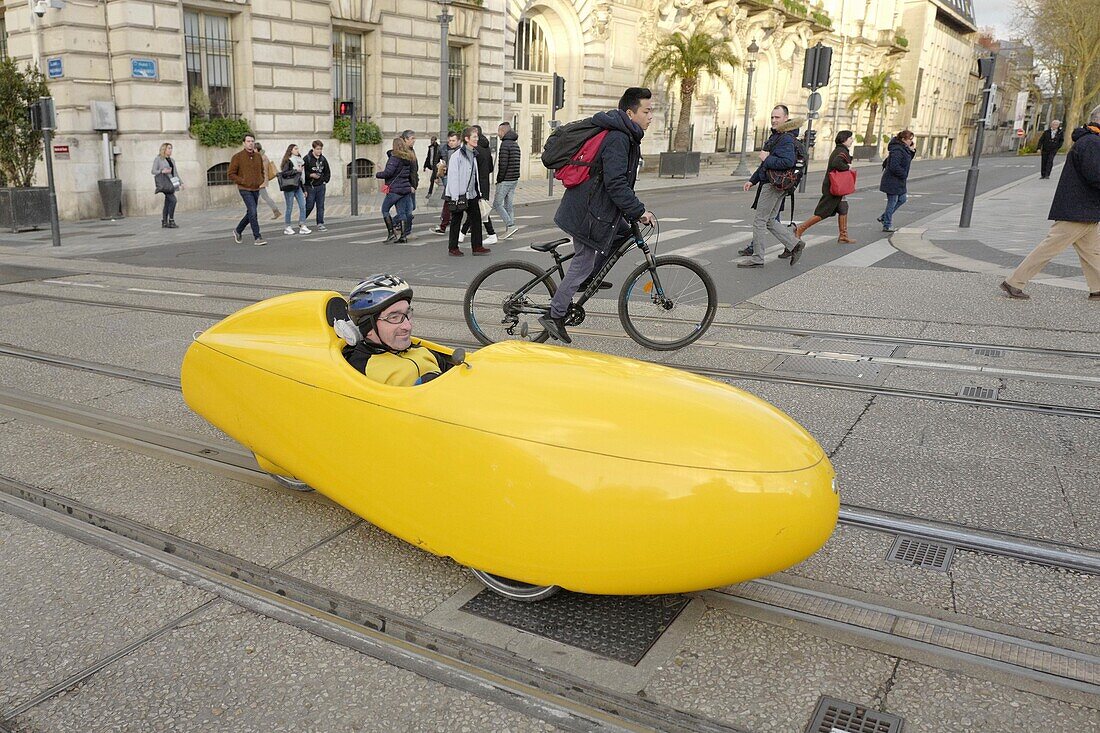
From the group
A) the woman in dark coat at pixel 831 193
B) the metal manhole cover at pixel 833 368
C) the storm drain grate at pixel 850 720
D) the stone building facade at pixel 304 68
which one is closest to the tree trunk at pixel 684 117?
the stone building facade at pixel 304 68

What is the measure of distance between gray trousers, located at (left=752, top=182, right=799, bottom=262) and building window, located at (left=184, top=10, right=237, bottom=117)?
50.9 ft

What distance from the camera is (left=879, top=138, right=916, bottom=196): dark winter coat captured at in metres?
14.1

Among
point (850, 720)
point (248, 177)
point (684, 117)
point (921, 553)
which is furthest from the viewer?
point (684, 117)

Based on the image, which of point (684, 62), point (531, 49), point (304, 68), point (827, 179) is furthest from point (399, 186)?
point (684, 62)

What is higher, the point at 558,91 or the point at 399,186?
the point at 558,91

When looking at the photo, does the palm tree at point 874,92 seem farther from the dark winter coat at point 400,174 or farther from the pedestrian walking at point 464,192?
the pedestrian walking at point 464,192

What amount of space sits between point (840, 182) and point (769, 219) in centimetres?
271

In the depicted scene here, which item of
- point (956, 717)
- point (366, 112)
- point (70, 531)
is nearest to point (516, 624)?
point (956, 717)

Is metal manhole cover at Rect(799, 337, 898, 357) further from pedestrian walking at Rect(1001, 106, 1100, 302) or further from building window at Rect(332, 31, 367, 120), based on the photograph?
building window at Rect(332, 31, 367, 120)

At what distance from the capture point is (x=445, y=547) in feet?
10.4

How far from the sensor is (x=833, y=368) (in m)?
6.37

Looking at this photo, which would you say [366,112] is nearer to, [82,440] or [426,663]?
[82,440]

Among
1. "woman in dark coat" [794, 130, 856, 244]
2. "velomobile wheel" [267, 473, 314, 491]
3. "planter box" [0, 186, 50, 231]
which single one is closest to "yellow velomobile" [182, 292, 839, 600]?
"velomobile wheel" [267, 473, 314, 491]

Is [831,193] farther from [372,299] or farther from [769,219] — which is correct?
[372,299]
